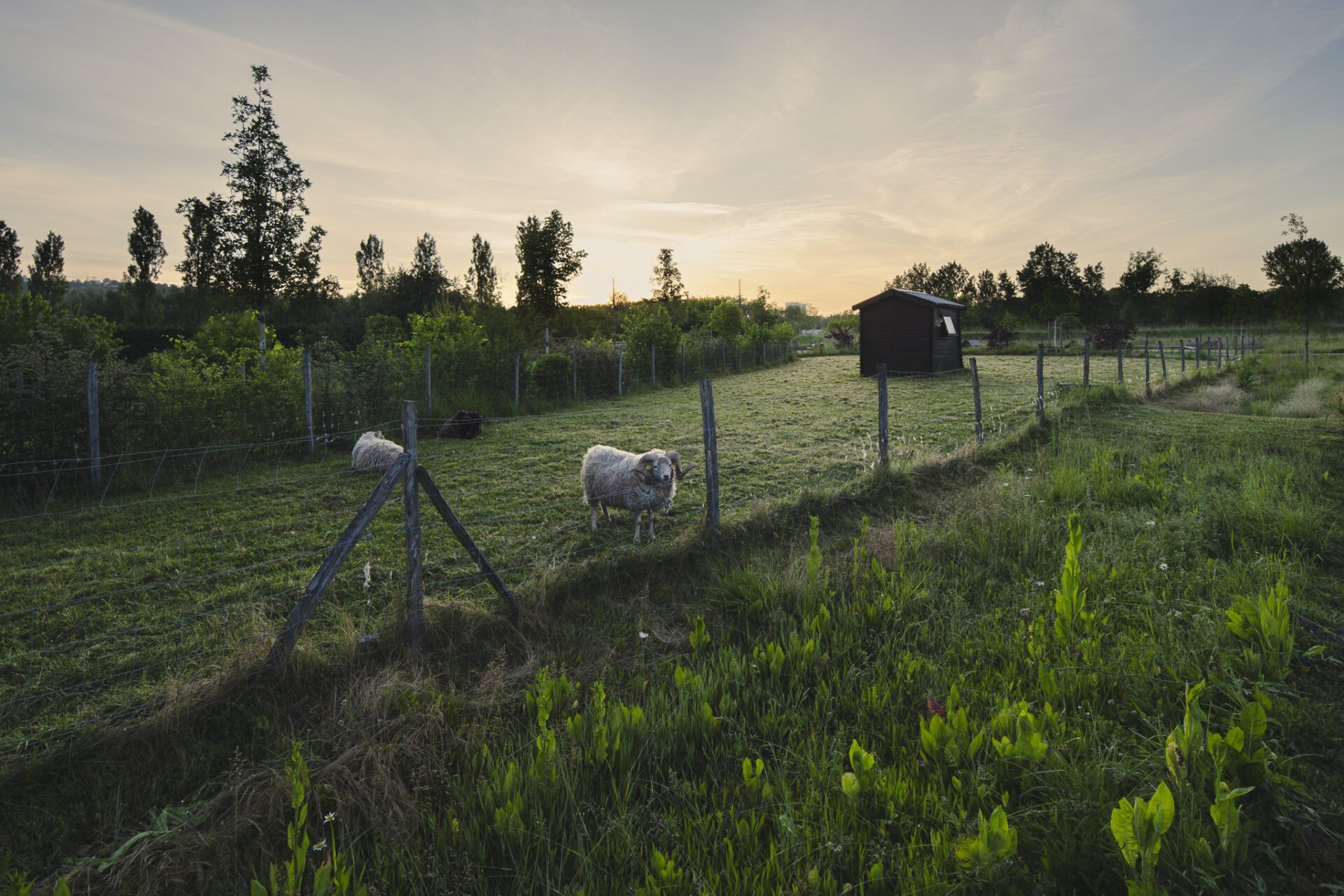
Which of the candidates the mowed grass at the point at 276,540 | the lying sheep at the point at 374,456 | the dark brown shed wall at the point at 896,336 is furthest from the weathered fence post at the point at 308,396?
the dark brown shed wall at the point at 896,336

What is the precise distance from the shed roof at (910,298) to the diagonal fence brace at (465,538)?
77.5 feet

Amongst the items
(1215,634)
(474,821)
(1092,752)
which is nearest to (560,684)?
(474,821)

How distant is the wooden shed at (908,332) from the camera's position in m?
25.0

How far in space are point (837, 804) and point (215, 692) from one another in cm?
339

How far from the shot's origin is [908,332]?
25.4 m

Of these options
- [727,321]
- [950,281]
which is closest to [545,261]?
[727,321]

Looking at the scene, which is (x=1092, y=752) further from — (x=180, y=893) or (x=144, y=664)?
(x=144, y=664)

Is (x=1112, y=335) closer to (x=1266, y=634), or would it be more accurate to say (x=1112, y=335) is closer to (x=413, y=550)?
(x=1266, y=634)

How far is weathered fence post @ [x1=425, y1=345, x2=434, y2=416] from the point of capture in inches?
562

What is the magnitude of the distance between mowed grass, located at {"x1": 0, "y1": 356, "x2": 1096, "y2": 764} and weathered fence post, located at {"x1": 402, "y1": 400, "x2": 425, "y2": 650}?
0.17 meters

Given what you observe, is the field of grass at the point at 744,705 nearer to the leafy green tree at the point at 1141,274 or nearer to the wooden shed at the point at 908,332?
the wooden shed at the point at 908,332

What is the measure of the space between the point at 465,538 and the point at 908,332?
24701mm

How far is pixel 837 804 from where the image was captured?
97.5 inches

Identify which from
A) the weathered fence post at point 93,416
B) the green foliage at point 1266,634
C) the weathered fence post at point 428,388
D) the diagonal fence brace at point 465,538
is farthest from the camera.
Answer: the weathered fence post at point 428,388
